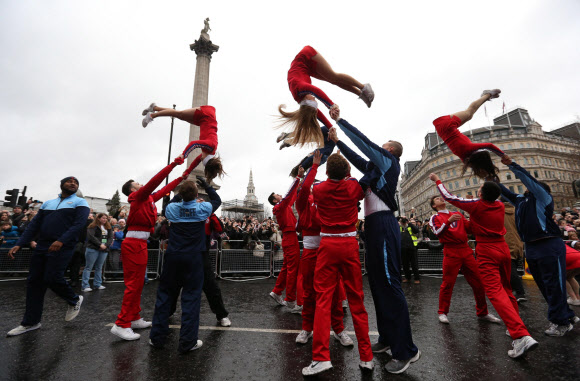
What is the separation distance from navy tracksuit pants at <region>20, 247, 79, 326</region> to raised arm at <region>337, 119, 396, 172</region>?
4506 millimetres

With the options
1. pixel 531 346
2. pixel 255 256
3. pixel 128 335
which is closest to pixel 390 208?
pixel 531 346

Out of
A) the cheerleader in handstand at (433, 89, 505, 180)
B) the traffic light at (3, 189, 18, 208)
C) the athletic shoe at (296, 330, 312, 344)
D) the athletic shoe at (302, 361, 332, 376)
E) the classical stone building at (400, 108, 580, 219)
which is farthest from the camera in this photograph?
the classical stone building at (400, 108, 580, 219)

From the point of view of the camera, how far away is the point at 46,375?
2561 millimetres

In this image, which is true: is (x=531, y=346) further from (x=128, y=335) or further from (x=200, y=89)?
(x=200, y=89)

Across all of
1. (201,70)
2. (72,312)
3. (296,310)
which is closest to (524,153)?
(201,70)

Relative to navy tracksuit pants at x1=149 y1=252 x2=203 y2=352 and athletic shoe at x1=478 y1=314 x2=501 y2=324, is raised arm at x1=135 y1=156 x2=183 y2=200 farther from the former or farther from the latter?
athletic shoe at x1=478 y1=314 x2=501 y2=324

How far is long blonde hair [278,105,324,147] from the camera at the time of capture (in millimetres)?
3582

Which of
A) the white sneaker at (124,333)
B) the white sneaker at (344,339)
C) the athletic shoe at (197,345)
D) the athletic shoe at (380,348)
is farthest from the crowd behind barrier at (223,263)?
the athletic shoe at (380,348)

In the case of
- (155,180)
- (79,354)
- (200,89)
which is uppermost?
(200,89)

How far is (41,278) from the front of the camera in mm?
4004

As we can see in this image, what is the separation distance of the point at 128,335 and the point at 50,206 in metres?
2.46

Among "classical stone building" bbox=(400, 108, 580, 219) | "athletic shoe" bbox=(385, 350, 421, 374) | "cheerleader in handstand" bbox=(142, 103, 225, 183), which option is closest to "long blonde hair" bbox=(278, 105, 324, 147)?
"cheerleader in handstand" bbox=(142, 103, 225, 183)

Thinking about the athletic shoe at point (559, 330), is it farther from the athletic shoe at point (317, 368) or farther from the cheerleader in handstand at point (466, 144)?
the athletic shoe at point (317, 368)

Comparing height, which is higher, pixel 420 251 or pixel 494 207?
pixel 494 207
